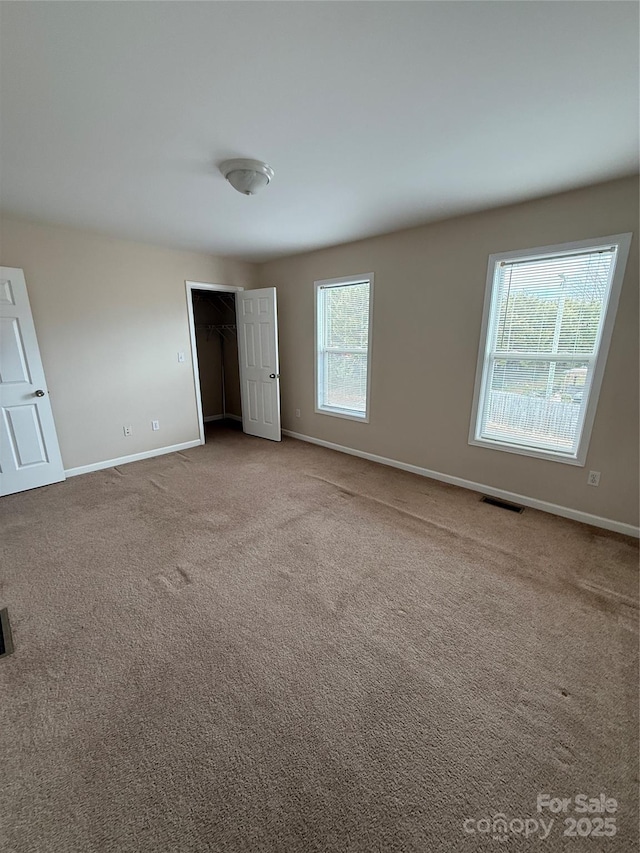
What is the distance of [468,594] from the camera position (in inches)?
78.5

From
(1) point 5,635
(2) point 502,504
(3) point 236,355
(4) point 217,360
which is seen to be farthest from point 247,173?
(4) point 217,360

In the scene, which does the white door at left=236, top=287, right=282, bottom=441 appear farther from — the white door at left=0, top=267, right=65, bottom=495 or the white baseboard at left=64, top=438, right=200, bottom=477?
the white door at left=0, top=267, right=65, bottom=495

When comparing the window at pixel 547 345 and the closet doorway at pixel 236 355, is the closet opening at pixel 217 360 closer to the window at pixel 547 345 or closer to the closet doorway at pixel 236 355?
the closet doorway at pixel 236 355

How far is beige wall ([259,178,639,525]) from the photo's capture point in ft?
7.83

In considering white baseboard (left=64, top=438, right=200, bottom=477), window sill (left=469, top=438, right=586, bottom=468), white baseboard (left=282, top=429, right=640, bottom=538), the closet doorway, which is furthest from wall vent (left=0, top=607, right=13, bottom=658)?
window sill (left=469, top=438, right=586, bottom=468)

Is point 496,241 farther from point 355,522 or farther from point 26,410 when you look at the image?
point 26,410

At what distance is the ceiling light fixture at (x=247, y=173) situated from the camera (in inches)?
78.2

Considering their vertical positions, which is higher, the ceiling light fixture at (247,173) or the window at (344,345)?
the ceiling light fixture at (247,173)

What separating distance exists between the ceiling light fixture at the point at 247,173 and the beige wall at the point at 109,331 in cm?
219

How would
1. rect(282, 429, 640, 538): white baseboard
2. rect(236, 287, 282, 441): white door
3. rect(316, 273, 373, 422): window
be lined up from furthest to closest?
rect(236, 287, 282, 441): white door < rect(316, 273, 373, 422): window < rect(282, 429, 640, 538): white baseboard

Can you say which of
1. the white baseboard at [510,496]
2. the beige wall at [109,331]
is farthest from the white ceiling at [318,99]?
the white baseboard at [510,496]

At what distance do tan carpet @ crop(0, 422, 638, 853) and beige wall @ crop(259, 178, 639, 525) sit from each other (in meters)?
0.49

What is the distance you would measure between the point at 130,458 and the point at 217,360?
2442mm

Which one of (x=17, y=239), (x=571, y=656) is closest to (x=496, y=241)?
(x=571, y=656)
